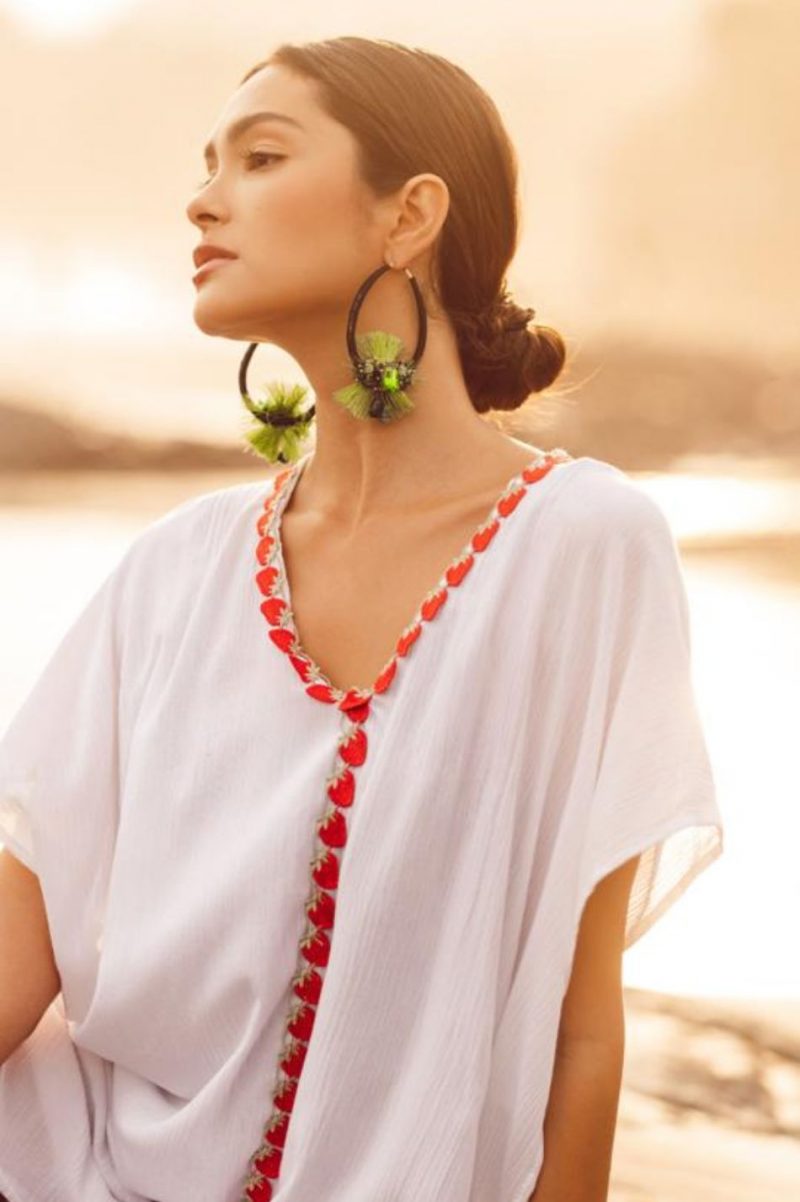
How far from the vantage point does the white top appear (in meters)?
1.29

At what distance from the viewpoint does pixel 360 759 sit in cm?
136

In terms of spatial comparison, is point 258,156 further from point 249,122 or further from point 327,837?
point 327,837

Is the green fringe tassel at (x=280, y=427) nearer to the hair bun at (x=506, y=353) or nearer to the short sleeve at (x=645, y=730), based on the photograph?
the hair bun at (x=506, y=353)

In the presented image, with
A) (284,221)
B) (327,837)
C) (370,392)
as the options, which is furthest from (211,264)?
(327,837)

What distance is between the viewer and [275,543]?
1536 mm

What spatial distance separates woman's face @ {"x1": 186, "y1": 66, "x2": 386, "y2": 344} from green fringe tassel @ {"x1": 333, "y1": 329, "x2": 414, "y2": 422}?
0.04 metres

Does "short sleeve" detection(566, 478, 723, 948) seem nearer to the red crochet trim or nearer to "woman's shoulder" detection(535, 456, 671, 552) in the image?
"woman's shoulder" detection(535, 456, 671, 552)

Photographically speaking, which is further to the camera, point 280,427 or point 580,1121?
point 280,427

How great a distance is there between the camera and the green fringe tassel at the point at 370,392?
1.43 meters

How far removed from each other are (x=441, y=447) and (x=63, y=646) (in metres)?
0.43

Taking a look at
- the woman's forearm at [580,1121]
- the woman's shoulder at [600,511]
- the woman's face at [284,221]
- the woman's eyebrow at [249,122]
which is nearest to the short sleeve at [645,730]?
the woman's shoulder at [600,511]

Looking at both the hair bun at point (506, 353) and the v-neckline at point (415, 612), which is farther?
the hair bun at point (506, 353)

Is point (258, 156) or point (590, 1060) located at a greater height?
point (258, 156)

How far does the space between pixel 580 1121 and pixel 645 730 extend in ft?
1.00
